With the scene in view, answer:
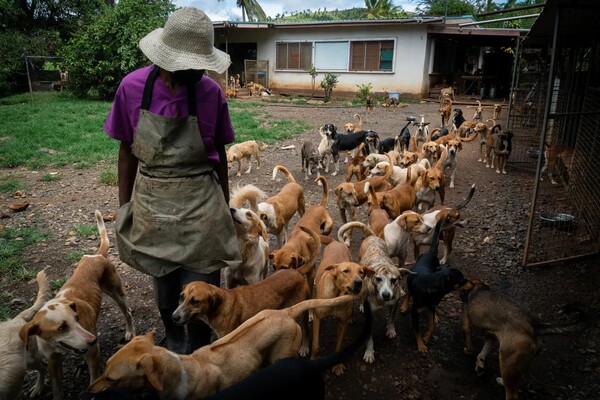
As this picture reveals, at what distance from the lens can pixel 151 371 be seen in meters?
2.27

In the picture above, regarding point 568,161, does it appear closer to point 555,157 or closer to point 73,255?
point 555,157

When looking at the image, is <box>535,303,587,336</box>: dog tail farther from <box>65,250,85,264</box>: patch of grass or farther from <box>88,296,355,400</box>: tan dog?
<box>65,250,85,264</box>: patch of grass

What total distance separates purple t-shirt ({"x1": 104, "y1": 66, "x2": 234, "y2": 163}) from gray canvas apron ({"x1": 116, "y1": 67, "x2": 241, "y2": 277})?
0.14ft

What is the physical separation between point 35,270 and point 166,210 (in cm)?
346

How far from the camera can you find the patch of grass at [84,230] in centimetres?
603

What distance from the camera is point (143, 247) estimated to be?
2.71 meters

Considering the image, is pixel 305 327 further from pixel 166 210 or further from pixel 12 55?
pixel 12 55

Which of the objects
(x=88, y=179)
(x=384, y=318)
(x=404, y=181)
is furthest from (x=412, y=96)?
(x=384, y=318)

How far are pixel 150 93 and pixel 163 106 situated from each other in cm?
11

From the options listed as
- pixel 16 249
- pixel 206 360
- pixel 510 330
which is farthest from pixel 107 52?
pixel 510 330

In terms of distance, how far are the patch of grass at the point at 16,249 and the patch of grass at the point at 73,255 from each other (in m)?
0.45

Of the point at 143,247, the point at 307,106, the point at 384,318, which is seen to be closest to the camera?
the point at 143,247

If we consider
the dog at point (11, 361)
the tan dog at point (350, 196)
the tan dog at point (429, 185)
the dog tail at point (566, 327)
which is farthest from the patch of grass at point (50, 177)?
the dog tail at point (566, 327)

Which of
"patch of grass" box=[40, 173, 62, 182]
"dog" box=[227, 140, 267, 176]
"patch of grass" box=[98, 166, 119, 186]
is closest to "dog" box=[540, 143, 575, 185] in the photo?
"dog" box=[227, 140, 267, 176]
